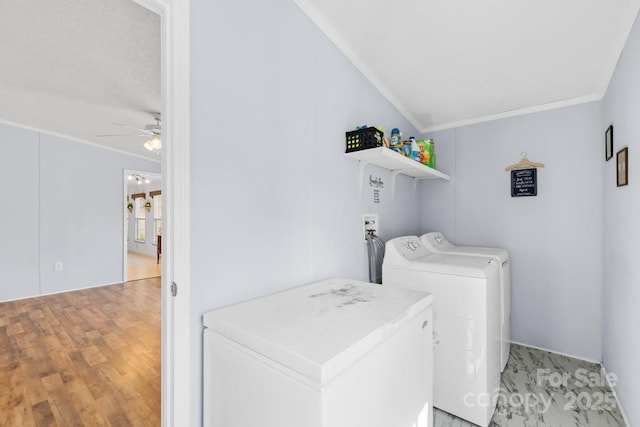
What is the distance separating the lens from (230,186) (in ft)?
3.74

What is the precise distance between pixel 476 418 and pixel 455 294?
70 centimetres

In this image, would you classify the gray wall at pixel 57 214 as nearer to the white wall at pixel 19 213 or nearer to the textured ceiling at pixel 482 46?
the white wall at pixel 19 213

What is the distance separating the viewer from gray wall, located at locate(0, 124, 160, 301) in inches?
153

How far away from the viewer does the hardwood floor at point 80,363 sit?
5.63 ft

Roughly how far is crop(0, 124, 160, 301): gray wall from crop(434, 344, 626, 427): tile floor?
206 inches

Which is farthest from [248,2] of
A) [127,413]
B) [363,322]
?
[127,413]

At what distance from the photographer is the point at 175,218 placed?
3.17 feet

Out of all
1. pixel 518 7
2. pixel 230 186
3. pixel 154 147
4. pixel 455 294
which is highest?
pixel 518 7

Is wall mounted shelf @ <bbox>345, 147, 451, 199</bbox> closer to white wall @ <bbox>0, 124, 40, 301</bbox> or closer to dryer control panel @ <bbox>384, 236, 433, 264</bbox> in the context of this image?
dryer control panel @ <bbox>384, 236, 433, 264</bbox>

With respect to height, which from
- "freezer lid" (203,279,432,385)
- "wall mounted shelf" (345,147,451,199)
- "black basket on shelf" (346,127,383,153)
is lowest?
"freezer lid" (203,279,432,385)

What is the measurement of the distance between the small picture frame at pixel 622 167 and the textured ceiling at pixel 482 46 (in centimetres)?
62

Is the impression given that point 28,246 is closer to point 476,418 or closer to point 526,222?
point 476,418

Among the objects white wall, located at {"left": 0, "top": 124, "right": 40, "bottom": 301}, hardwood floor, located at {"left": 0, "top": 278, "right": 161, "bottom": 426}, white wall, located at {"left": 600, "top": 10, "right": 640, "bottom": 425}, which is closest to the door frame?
hardwood floor, located at {"left": 0, "top": 278, "right": 161, "bottom": 426}

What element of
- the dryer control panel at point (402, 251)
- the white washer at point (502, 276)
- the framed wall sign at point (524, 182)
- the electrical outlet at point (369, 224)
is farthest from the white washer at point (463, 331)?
the framed wall sign at point (524, 182)
